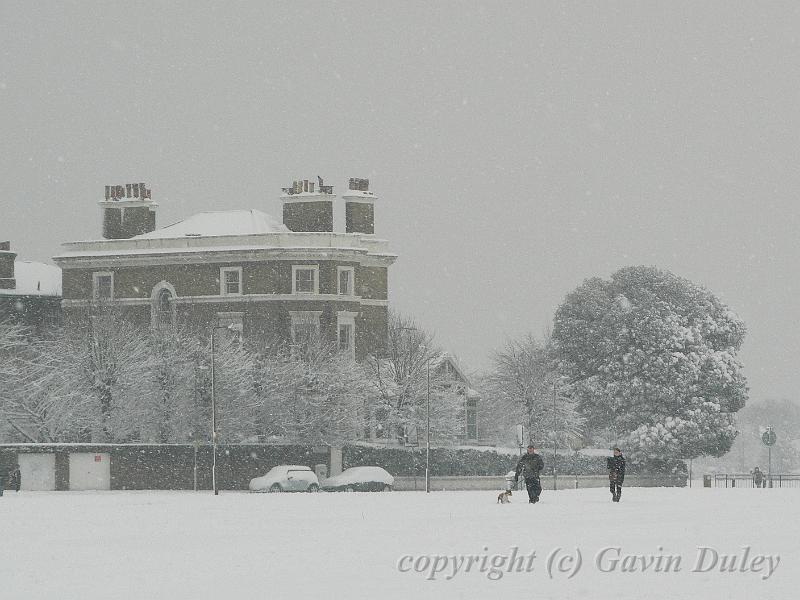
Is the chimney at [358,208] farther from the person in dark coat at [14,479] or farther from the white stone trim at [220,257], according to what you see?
the person in dark coat at [14,479]

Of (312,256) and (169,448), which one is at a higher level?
(312,256)

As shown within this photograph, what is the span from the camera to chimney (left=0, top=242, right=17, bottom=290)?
379 ft

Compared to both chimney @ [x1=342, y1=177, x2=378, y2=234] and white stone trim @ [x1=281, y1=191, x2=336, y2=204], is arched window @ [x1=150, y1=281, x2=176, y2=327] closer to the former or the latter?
white stone trim @ [x1=281, y1=191, x2=336, y2=204]

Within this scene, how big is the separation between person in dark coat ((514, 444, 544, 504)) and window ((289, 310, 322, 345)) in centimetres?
5303

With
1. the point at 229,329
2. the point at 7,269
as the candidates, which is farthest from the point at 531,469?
the point at 7,269

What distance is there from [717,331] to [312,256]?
26.9 meters

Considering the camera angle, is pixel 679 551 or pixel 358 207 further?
pixel 358 207

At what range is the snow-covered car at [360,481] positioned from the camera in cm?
8212

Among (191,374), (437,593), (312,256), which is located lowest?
(437,593)

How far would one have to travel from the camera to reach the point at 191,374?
300ft

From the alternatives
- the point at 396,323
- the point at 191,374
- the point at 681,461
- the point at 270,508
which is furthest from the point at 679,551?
the point at 396,323

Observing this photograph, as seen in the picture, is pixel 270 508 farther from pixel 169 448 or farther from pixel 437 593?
pixel 169 448

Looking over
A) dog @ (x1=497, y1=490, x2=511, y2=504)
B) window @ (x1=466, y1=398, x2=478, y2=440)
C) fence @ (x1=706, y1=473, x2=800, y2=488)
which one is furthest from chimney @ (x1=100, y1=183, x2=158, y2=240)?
dog @ (x1=497, y1=490, x2=511, y2=504)

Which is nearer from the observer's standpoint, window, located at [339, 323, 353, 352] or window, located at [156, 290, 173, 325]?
window, located at [339, 323, 353, 352]
